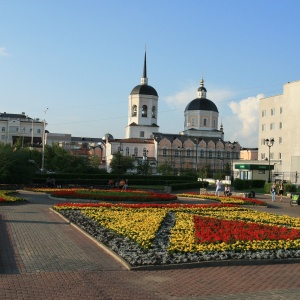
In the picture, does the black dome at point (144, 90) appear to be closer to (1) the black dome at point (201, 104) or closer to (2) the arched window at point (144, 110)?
(2) the arched window at point (144, 110)

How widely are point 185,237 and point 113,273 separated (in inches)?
168

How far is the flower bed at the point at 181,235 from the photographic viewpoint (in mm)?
11672

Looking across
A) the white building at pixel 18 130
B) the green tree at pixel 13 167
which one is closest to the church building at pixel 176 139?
the white building at pixel 18 130

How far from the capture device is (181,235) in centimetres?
1424

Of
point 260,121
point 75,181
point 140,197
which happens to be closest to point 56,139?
point 260,121

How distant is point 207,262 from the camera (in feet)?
35.9

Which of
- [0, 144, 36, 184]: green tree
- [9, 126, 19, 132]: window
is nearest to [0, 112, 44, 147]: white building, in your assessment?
[9, 126, 19, 132]: window

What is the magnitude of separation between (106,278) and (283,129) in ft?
192

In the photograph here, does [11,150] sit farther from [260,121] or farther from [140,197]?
[260,121]

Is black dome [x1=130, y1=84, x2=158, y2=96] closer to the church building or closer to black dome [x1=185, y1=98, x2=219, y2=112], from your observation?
the church building

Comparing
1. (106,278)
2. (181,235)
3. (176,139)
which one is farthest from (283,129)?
(106,278)

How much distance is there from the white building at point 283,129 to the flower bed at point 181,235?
43.6 meters

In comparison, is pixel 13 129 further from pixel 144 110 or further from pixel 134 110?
pixel 144 110

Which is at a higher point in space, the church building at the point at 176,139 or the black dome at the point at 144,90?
the black dome at the point at 144,90
